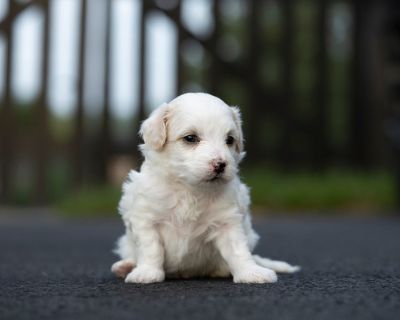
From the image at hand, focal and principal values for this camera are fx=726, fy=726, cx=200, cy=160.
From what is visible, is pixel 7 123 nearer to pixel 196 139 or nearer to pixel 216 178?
pixel 196 139

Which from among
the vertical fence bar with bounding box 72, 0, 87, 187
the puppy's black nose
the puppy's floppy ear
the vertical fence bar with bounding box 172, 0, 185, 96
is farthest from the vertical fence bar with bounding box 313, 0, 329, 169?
the puppy's black nose

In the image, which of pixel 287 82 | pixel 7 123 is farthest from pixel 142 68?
pixel 287 82

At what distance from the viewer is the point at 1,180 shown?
7.53m

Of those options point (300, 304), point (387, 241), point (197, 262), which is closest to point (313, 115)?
point (387, 241)

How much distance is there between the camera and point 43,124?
754 centimetres

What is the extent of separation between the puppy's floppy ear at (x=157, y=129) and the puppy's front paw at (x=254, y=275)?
586 millimetres

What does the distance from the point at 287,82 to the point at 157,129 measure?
553 centimetres

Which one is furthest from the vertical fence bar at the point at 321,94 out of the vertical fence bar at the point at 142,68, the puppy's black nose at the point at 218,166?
the puppy's black nose at the point at 218,166

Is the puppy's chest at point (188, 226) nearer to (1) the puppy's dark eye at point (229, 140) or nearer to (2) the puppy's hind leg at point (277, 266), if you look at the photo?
(1) the puppy's dark eye at point (229, 140)

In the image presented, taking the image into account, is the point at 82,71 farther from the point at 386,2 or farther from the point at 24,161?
the point at 386,2

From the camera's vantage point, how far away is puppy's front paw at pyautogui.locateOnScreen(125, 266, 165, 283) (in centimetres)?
270

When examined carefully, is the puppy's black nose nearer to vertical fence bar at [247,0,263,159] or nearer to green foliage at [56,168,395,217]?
green foliage at [56,168,395,217]

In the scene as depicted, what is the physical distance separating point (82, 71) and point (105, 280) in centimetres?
500

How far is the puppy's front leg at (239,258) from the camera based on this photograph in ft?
8.80
